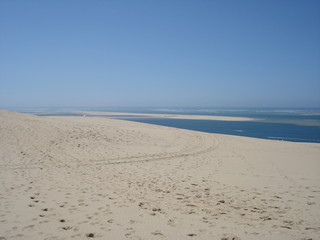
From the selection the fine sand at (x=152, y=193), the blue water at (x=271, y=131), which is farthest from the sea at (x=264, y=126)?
the fine sand at (x=152, y=193)

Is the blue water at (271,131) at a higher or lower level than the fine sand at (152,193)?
lower

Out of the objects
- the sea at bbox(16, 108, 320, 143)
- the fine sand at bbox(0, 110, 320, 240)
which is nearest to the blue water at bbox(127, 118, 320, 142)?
the sea at bbox(16, 108, 320, 143)

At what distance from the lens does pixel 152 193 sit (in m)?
6.68

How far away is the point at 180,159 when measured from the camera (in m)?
12.0

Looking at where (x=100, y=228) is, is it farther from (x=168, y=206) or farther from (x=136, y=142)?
(x=136, y=142)

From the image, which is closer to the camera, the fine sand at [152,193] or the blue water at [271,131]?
the fine sand at [152,193]

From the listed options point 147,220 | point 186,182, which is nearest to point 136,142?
point 186,182

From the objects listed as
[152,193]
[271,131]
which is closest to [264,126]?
[271,131]

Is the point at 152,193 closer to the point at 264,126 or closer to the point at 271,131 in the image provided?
the point at 271,131

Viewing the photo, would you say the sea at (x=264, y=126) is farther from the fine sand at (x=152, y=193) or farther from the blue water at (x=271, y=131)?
the fine sand at (x=152, y=193)

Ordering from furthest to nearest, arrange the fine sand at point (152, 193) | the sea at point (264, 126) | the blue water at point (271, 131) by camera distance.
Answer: the sea at point (264, 126) < the blue water at point (271, 131) < the fine sand at point (152, 193)

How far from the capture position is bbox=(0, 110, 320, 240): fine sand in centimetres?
444

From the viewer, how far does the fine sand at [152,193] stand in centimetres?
444

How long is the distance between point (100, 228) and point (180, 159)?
7904 mm
